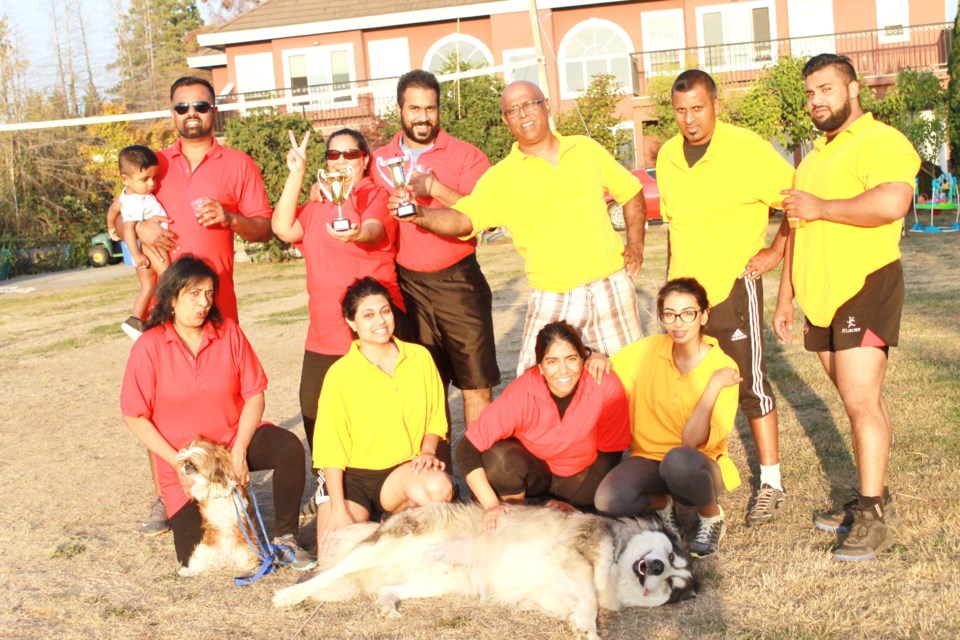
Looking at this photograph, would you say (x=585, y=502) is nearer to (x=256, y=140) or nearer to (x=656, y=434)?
(x=656, y=434)

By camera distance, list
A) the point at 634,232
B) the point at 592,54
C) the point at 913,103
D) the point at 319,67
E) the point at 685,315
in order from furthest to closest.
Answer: the point at 319,67 → the point at 592,54 → the point at 913,103 → the point at 634,232 → the point at 685,315

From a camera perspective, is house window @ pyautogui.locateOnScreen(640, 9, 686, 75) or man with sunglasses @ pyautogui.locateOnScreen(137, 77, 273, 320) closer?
man with sunglasses @ pyautogui.locateOnScreen(137, 77, 273, 320)

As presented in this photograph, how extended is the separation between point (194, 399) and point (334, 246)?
1082mm

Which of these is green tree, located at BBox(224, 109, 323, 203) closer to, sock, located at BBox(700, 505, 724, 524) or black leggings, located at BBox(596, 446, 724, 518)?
black leggings, located at BBox(596, 446, 724, 518)

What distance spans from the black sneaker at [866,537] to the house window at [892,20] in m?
27.7

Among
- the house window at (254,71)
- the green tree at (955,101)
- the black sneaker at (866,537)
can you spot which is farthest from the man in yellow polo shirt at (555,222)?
the house window at (254,71)

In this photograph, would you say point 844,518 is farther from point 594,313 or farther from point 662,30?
point 662,30

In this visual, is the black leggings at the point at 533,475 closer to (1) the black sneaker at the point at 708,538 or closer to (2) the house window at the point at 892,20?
(1) the black sneaker at the point at 708,538

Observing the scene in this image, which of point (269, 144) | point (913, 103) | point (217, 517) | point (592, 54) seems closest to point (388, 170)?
point (217, 517)

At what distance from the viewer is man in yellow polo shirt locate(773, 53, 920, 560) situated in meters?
4.14

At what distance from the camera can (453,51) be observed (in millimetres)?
30141

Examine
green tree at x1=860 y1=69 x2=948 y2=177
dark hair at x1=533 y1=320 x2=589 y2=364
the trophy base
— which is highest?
green tree at x1=860 y1=69 x2=948 y2=177

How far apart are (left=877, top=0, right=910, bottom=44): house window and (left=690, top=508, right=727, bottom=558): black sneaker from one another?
91.0 ft

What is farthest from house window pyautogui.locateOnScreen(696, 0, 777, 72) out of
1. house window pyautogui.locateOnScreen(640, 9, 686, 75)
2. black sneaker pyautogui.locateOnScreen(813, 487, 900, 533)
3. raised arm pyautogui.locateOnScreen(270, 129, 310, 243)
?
black sneaker pyautogui.locateOnScreen(813, 487, 900, 533)
